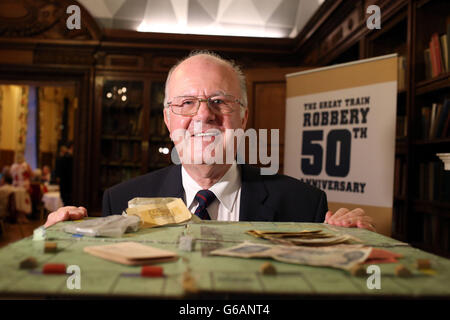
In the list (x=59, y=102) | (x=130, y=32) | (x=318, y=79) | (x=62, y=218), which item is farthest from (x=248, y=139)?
(x=59, y=102)

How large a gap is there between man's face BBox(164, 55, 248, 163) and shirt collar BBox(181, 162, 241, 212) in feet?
0.35

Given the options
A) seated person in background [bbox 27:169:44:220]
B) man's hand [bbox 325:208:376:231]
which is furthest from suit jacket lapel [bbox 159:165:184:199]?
seated person in background [bbox 27:169:44:220]

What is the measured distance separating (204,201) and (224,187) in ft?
0.59

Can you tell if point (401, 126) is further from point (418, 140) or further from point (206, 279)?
point (206, 279)

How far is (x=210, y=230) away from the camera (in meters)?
0.83

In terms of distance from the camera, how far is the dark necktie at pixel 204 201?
1361mm

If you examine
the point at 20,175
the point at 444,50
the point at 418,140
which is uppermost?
the point at 444,50

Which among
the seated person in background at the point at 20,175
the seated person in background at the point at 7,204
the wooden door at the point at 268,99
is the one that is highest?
the wooden door at the point at 268,99

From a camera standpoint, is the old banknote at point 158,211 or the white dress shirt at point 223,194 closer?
the old banknote at point 158,211

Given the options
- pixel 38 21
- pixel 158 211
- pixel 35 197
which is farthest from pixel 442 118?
pixel 35 197

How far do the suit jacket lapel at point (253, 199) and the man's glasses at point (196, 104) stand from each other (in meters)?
0.29

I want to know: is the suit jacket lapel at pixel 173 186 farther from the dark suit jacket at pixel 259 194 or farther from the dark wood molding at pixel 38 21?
the dark wood molding at pixel 38 21

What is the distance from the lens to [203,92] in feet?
5.22

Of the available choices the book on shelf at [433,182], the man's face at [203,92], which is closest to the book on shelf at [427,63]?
the book on shelf at [433,182]
